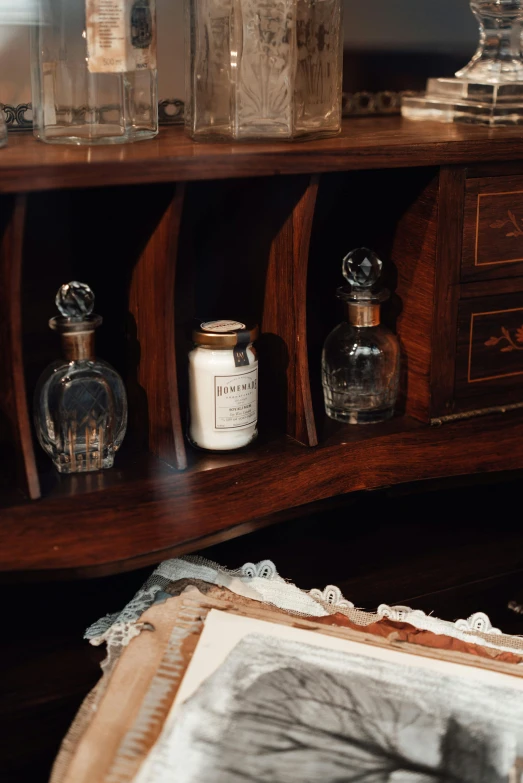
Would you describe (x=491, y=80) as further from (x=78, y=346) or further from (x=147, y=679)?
(x=147, y=679)

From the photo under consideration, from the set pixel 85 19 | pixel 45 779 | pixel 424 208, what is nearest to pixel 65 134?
pixel 85 19

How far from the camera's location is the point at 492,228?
974 mm

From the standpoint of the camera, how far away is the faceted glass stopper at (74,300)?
86cm

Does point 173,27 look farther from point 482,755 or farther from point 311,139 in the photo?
point 482,755

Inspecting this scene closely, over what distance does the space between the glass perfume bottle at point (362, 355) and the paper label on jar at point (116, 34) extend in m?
0.30

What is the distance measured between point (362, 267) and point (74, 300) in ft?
1.02

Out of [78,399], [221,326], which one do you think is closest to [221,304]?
[221,326]

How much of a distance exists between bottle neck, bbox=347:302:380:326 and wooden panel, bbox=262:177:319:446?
0.07 m

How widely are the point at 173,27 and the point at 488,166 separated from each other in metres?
0.39

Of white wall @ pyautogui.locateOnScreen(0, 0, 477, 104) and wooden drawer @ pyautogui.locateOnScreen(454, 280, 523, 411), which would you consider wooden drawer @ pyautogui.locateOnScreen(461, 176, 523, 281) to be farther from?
white wall @ pyautogui.locateOnScreen(0, 0, 477, 104)

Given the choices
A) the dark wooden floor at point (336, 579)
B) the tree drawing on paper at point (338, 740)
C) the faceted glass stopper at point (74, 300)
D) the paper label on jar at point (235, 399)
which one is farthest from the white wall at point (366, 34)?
the tree drawing on paper at point (338, 740)

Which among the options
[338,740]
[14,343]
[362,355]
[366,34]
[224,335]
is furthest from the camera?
[366,34]

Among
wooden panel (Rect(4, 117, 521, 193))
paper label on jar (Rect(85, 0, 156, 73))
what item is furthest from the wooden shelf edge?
paper label on jar (Rect(85, 0, 156, 73))

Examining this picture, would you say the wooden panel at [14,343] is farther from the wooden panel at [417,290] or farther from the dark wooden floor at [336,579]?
the wooden panel at [417,290]
